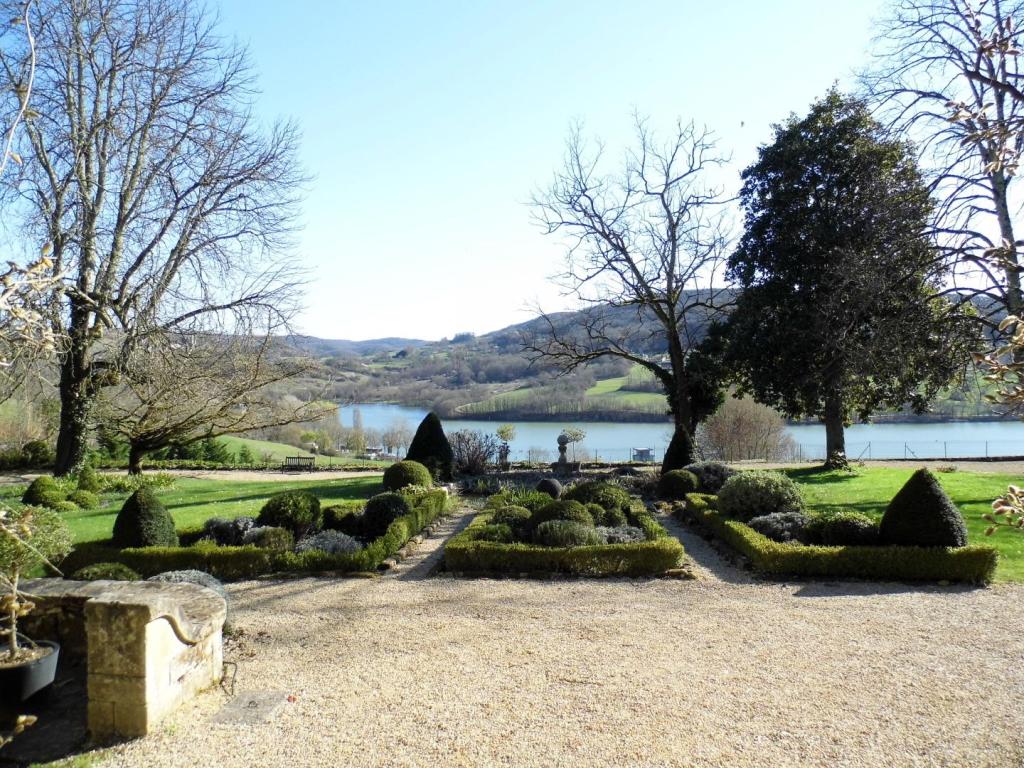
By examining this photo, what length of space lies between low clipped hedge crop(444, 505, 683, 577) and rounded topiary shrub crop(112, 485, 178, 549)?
12.3 feet

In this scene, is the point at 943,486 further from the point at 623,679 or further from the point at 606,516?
Answer: the point at 623,679

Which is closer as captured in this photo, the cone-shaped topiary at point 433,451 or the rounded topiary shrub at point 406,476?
the rounded topiary shrub at point 406,476

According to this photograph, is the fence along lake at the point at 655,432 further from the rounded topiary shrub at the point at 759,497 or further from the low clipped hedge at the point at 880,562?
the low clipped hedge at the point at 880,562

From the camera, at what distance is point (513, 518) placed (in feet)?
35.5

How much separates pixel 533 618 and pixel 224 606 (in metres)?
3.00

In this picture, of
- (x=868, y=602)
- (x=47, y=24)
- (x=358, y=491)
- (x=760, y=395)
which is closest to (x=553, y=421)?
(x=760, y=395)

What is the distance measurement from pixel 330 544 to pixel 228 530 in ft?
5.75

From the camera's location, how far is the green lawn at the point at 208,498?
12.5 m

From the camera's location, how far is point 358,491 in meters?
16.5

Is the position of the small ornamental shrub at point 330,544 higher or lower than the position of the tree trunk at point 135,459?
lower

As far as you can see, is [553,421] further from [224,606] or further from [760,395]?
[224,606]

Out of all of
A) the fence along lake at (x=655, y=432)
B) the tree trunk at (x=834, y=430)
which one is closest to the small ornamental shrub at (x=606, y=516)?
the tree trunk at (x=834, y=430)

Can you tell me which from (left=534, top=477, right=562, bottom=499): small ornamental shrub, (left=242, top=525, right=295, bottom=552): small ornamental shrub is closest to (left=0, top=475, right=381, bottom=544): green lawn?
(left=242, top=525, right=295, bottom=552): small ornamental shrub

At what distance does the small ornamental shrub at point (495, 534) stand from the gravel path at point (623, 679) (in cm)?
189
